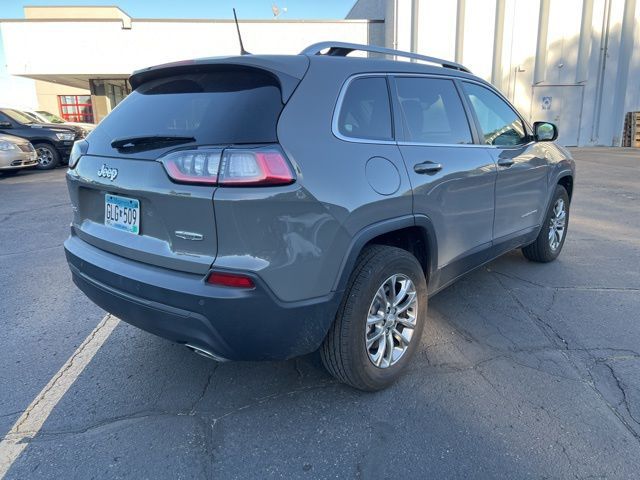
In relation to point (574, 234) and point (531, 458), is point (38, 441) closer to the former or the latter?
point (531, 458)

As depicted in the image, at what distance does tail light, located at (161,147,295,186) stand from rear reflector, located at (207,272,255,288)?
1.28 ft

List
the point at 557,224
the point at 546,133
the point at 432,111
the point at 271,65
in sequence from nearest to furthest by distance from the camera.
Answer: the point at 271,65
the point at 432,111
the point at 546,133
the point at 557,224

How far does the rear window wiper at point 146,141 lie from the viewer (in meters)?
2.28

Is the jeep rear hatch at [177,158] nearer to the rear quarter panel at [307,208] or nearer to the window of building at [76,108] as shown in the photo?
the rear quarter panel at [307,208]

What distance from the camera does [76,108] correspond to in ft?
88.4

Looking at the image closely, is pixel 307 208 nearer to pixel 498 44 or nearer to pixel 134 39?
pixel 498 44

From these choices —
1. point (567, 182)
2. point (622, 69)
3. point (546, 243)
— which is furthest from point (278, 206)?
point (622, 69)

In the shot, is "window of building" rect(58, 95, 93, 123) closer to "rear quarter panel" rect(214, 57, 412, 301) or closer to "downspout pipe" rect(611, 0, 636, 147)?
"downspout pipe" rect(611, 0, 636, 147)

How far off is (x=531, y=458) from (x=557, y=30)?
822 inches

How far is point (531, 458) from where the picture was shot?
2225 mm

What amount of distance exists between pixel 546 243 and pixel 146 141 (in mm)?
3947

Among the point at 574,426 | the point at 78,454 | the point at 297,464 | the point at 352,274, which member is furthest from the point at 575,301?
the point at 78,454

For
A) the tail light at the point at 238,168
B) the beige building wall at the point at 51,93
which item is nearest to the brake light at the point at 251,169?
the tail light at the point at 238,168

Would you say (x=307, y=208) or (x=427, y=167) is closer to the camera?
(x=307, y=208)
